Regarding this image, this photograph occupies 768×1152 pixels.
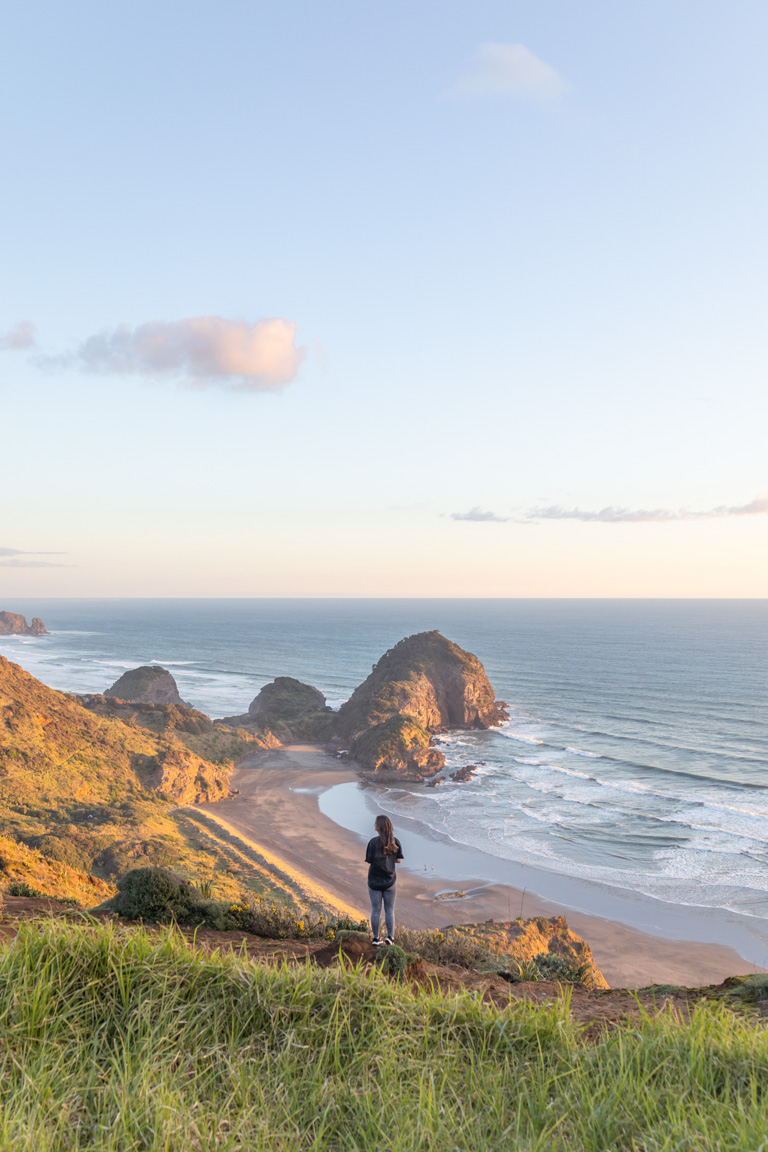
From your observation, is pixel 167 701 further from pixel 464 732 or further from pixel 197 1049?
pixel 197 1049

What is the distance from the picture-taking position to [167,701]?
233ft

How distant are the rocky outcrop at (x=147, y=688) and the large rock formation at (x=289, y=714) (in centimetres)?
1086

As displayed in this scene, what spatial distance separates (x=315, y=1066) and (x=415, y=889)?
30000mm

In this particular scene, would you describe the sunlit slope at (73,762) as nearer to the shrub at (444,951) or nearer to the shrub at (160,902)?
the shrub at (160,902)

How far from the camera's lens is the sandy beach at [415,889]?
24.4m

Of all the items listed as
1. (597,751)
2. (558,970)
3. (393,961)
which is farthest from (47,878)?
(597,751)

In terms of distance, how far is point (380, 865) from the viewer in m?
9.81

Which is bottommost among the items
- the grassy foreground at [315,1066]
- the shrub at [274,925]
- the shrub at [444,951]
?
the shrub at [444,951]

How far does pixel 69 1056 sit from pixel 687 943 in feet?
98.7

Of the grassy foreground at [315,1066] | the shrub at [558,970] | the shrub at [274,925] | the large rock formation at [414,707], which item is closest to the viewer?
the grassy foreground at [315,1066]

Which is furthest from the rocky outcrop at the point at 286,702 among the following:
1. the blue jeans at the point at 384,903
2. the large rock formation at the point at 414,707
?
the blue jeans at the point at 384,903

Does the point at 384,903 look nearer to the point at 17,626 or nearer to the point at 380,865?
the point at 380,865

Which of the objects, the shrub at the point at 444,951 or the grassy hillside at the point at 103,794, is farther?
the grassy hillside at the point at 103,794

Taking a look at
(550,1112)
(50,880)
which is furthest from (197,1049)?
(50,880)
